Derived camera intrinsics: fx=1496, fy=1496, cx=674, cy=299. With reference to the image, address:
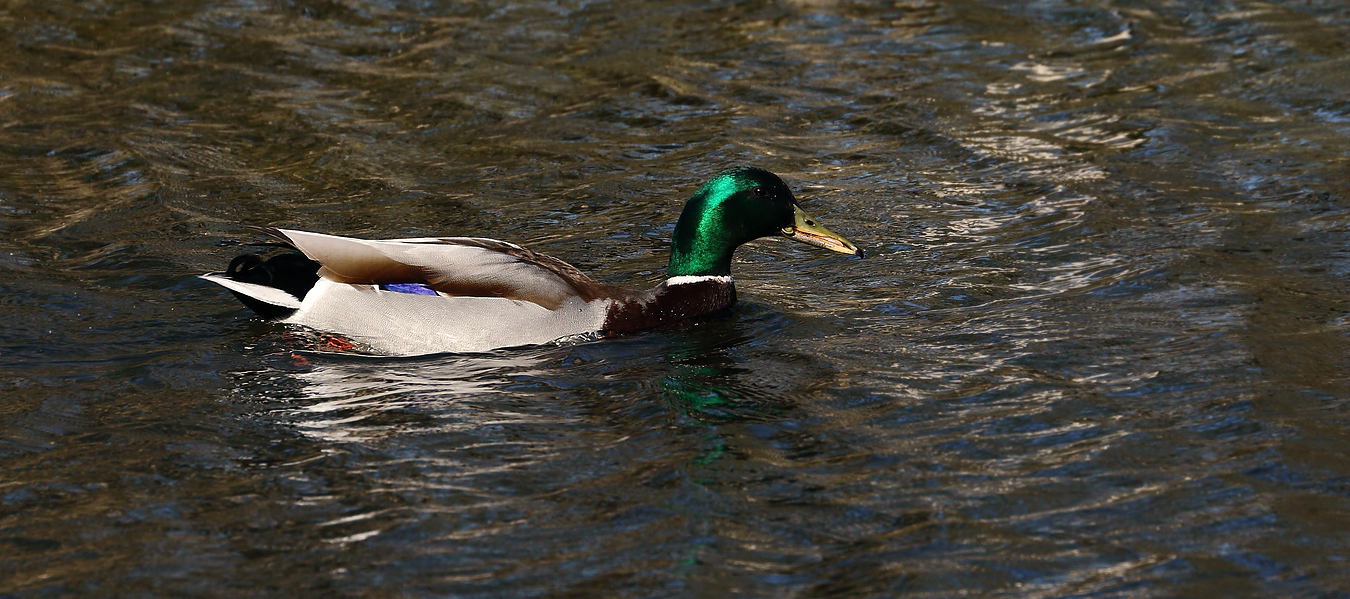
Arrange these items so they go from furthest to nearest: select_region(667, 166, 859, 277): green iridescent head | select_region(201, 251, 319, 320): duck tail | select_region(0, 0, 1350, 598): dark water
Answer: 1. select_region(667, 166, 859, 277): green iridescent head
2. select_region(201, 251, 319, 320): duck tail
3. select_region(0, 0, 1350, 598): dark water

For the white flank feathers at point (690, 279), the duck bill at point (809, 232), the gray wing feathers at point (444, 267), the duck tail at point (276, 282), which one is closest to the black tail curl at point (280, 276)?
the duck tail at point (276, 282)

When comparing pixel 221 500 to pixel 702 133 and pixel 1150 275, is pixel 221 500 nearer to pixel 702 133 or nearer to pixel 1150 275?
pixel 1150 275

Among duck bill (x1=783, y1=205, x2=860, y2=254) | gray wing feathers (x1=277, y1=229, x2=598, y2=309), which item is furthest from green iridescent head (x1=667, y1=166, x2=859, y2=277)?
gray wing feathers (x1=277, y1=229, x2=598, y2=309)

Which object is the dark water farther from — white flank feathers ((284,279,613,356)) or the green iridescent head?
the green iridescent head

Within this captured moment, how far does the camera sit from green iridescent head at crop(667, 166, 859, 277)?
7.48 m

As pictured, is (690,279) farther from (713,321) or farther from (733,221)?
(733,221)

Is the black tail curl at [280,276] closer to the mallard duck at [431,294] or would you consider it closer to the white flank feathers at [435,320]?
the mallard duck at [431,294]

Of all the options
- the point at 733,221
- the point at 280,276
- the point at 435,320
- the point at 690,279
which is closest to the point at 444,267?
the point at 435,320

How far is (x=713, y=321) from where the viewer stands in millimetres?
7512

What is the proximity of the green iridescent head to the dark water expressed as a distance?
1.25 feet

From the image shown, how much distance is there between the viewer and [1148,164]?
939cm

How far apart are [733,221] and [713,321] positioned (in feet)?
1.71

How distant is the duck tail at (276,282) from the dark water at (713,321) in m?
0.18

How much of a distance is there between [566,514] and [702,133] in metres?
5.75
